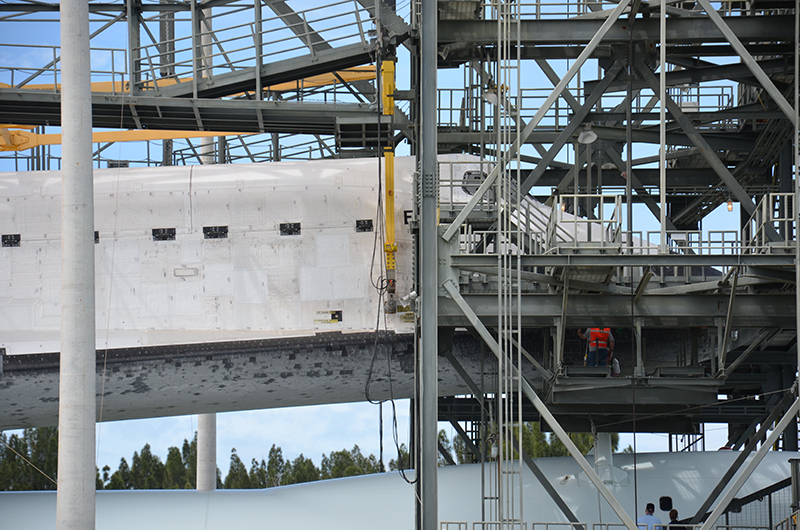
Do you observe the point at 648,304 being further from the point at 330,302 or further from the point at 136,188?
the point at 136,188

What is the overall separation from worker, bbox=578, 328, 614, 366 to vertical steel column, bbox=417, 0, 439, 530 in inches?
177

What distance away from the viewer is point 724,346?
1465cm

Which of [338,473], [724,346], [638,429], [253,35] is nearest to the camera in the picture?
[724,346]

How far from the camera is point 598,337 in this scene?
17.1 m

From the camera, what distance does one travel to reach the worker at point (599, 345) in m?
17.0

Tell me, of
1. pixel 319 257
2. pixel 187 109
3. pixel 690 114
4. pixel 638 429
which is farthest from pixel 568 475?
pixel 187 109

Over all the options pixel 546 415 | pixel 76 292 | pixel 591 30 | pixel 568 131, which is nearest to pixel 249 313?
pixel 76 292

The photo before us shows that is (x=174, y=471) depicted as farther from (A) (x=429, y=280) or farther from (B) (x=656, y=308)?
(B) (x=656, y=308)

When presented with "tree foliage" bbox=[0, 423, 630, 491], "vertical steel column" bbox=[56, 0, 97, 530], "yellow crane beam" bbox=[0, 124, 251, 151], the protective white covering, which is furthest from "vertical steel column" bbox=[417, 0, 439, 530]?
"tree foliage" bbox=[0, 423, 630, 491]

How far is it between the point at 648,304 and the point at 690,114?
6.52 meters

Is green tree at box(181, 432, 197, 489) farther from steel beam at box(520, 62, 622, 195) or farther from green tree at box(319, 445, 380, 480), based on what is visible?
steel beam at box(520, 62, 622, 195)

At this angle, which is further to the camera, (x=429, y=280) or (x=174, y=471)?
(x=174, y=471)

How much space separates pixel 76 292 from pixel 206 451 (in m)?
15.9

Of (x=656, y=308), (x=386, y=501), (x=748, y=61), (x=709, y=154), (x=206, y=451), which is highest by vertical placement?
(x=748, y=61)
